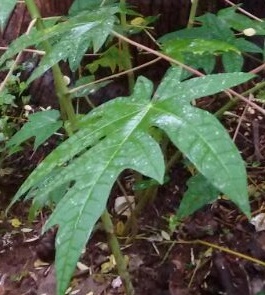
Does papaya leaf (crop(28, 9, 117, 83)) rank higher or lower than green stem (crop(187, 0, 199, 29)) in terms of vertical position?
higher

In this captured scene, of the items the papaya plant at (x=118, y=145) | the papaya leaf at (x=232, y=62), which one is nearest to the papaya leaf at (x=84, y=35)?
the papaya plant at (x=118, y=145)

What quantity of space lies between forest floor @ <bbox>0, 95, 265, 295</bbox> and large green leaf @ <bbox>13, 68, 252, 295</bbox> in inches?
20.5

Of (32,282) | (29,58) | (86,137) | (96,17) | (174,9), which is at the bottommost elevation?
(32,282)

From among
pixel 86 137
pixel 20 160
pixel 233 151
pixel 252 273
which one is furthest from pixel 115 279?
pixel 233 151

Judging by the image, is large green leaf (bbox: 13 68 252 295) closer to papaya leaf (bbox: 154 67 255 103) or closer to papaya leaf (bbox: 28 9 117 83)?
papaya leaf (bbox: 154 67 255 103)

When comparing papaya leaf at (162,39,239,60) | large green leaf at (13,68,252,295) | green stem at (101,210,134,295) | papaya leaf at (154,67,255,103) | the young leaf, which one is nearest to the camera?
large green leaf at (13,68,252,295)

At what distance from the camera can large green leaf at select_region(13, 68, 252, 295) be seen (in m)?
0.74

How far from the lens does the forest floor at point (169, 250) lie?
1408 millimetres

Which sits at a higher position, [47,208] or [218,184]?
[218,184]

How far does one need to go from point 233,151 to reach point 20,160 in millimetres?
1266

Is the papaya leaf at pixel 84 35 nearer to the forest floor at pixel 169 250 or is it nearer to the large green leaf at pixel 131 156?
the large green leaf at pixel 131 156

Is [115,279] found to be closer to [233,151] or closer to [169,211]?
[169,211]

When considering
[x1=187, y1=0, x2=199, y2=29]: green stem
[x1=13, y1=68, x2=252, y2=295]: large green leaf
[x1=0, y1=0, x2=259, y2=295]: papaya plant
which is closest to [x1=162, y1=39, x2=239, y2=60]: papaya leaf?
[x1=0, y1=0, x2=259, y2=295]: papaya plant

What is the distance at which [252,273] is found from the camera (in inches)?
54.7
